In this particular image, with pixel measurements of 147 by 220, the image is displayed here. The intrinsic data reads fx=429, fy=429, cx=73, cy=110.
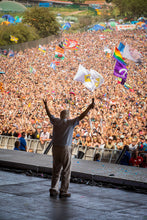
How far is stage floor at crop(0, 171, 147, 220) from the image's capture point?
406 cm

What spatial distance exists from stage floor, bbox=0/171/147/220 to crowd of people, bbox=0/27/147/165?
525 cm

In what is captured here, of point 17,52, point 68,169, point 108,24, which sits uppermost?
point 108,24

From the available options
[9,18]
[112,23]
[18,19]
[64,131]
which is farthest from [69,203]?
[18,19]

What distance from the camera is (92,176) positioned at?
22.1 ft

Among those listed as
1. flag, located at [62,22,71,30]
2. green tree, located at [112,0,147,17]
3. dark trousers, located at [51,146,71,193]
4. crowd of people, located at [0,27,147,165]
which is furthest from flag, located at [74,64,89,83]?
green tree, located at [112,0,147,17]

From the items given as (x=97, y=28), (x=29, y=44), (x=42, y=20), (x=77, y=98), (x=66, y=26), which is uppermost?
(x=42, y=20)

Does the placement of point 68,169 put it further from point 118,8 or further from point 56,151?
point 118,8

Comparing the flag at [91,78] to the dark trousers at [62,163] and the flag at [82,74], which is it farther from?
the dark trousers at [62,163]

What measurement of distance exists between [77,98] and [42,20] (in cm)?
3501

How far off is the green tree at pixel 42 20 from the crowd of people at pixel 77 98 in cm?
1008

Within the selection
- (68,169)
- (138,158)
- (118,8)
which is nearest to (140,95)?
(138,158)

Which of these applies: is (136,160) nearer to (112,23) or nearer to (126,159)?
(126,159)

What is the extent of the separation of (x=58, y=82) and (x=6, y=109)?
8841 millimetres

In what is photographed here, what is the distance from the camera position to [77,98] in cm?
2289
